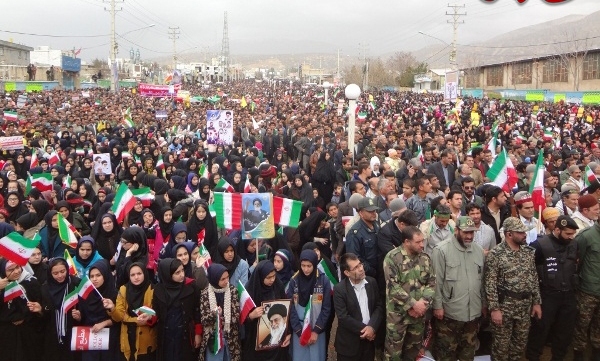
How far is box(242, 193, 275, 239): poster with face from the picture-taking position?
215 inches

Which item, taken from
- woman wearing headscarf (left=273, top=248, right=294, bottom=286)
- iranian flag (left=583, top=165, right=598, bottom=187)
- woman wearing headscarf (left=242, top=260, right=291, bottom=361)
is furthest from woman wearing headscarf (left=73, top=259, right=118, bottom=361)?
iranian flag (left=583, top=165, right=598, bottom=187)

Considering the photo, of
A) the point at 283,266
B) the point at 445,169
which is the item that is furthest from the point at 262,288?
the point at 445,169

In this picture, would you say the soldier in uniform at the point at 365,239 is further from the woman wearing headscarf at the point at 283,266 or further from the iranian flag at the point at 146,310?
the iranian flag at the point at 146,310

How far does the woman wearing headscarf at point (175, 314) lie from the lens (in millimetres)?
4453

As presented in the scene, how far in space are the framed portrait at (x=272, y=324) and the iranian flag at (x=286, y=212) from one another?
1268mm

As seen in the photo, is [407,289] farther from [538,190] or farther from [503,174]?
[503,174]

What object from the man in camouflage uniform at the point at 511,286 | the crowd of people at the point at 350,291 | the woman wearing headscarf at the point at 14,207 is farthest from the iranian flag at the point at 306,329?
the woman wearing headscarf at the point at 14,207

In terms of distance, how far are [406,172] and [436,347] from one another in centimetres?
470

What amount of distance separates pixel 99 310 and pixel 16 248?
84cm

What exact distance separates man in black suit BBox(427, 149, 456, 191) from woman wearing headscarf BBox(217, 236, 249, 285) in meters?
4.19

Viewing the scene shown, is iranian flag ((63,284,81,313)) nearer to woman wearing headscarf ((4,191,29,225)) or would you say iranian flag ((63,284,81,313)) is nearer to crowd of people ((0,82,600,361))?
crowd of people ((0,82,600,361))

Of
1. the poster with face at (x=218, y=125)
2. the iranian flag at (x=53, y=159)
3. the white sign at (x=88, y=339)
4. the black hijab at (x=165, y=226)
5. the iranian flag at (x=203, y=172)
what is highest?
the poster with face at (x=218, y=125)

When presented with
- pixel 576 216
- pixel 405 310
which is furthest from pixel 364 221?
pixel 576 216

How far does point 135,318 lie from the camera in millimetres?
4441
